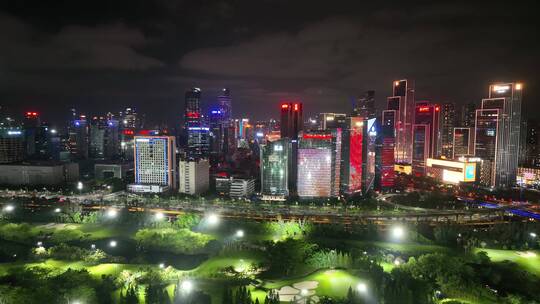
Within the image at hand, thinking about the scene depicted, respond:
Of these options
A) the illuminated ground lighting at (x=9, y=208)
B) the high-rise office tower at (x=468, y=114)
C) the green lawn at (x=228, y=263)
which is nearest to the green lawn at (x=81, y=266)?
the green lawn at (x=228, y=263)

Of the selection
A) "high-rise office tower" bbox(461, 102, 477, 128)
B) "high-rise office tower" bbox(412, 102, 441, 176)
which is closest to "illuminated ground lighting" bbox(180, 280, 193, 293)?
"high-rise office tower" bbox(412, 102, 441, 176)

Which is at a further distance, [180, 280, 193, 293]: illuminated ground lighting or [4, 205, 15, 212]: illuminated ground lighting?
[4, 205, 15, 212]: illuminated ground lighting

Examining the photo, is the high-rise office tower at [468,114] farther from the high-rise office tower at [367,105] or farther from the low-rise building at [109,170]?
the low-rise building at [109,170]

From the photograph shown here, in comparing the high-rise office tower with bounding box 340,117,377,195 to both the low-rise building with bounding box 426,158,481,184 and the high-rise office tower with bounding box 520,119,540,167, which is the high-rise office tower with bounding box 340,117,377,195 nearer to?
the low-rise building with bounding box 426,158,481,184

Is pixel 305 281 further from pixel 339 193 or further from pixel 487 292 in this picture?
pixel 339 193

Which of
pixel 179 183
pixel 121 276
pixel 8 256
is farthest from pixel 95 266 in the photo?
pixel 179 183

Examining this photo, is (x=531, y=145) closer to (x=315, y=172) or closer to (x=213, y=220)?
(x=315, y=172)

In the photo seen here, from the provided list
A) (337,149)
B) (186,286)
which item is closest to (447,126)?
(337,149)
